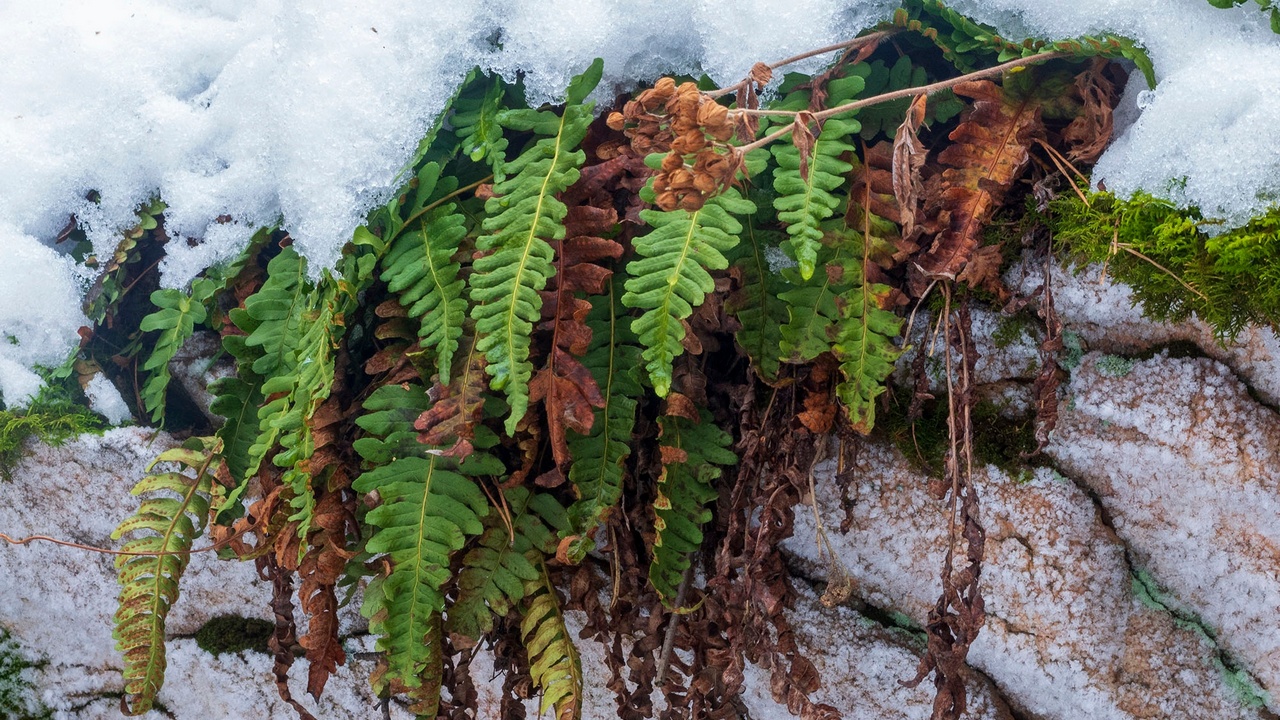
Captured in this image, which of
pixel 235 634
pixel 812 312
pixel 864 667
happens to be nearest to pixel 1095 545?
pixel 864 667

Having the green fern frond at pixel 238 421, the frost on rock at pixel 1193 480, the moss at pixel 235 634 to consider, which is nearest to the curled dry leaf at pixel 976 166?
the frost on rock at pixel 1193 480

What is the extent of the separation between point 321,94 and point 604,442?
1059 millimetres

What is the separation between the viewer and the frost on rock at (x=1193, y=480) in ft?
5.65

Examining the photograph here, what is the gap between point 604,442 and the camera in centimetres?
178

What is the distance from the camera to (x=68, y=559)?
8.87ft

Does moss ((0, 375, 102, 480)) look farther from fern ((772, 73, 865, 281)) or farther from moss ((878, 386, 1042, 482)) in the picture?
moss ((878, 386, 1042, 482))

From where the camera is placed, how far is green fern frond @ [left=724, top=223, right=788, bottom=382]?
172 centimetres

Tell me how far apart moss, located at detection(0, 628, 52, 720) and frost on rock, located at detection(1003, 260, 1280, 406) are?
3.26 metres

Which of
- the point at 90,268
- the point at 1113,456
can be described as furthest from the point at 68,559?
the point at 1113,456

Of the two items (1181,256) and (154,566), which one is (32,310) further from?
(1181,256)

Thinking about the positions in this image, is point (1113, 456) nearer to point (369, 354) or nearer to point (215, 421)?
point (369, 354)

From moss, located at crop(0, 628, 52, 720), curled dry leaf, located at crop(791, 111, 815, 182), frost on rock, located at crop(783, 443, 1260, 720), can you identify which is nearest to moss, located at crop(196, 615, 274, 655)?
moss, located at crop(0, 628, 52, 720)

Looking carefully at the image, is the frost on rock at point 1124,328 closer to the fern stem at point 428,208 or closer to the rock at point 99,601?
the fern stem at point 428,208

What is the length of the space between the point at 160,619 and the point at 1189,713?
236 cm
